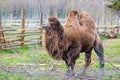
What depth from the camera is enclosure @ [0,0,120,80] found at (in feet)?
16.8

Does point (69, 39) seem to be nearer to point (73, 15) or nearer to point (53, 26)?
point (53, 26)

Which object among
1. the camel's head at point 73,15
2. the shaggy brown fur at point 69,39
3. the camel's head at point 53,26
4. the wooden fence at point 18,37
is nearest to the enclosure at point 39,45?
the wooden fence at point 18,37

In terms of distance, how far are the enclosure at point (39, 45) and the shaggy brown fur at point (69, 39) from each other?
1.01ft

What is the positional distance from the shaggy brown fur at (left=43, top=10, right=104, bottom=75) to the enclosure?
307 mm

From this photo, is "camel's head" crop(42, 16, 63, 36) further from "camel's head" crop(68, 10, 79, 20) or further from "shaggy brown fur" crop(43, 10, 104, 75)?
"camel's head" crop(68, 10, 79, 20)

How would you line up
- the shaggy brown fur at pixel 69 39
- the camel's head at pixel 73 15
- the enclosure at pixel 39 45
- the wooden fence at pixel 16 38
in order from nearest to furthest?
the enclosure at pixel 39 45
the shaggy brown fur at pixel 69 39
the camel's head at pixel 73 15
the wooden fence at pixel 16 38

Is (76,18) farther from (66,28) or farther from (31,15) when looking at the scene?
(31,15)

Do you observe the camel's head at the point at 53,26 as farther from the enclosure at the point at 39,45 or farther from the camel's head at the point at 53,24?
the enclosure at the point at 39,45

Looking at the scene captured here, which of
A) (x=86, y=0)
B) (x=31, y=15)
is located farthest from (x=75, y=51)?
(x=86, y=0)

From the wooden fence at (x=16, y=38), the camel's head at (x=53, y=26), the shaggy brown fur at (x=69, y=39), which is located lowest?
Result: the wooden fence at (x=16, y=38)

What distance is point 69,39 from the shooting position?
28.0ft

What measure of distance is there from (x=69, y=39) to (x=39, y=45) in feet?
30.3

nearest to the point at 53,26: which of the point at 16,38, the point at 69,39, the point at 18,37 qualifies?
the point at 69,39

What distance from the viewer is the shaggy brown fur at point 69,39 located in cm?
796
